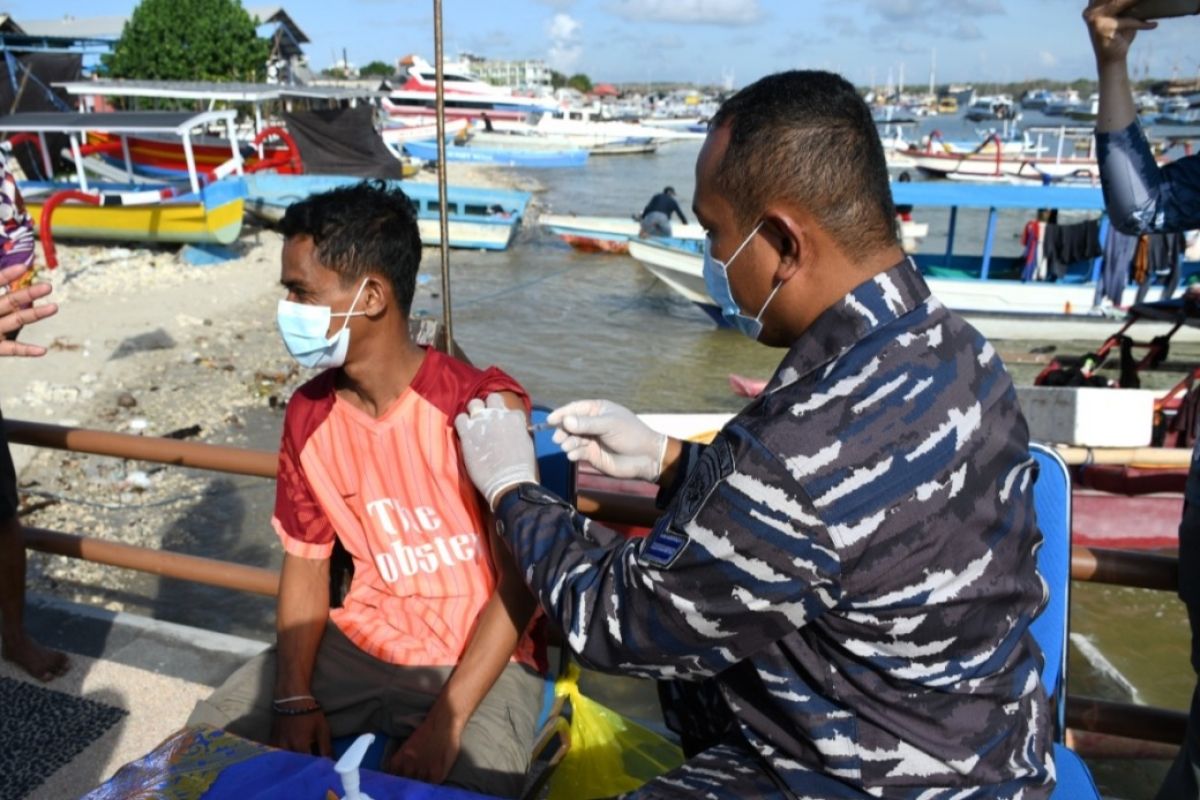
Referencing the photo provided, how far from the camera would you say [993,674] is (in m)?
1.38

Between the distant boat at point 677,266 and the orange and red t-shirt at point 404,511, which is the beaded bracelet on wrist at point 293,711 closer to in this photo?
the orange and red t-shirt at point 404,511

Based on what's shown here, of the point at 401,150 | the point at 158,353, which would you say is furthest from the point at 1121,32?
the point at 401,150

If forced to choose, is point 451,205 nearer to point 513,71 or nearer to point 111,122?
point 111,122

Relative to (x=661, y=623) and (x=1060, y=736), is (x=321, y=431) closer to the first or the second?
(x=661, y=623)

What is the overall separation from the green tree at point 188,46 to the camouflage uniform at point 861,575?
36.3 m

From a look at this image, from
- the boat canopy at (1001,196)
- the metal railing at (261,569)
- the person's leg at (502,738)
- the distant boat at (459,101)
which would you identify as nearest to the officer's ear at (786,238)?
the metal railing at (261,569)

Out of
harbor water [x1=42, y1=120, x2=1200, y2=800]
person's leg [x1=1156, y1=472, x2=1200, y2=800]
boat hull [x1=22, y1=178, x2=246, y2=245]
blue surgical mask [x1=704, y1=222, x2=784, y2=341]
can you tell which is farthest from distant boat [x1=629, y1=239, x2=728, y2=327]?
blue surgical mask [x1=704, y1=222, x2=784, y2=341]

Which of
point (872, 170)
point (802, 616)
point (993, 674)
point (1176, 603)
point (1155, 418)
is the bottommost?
point (1176, 603)

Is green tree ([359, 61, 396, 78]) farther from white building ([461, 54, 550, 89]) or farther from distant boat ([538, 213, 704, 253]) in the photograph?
distant boat ([538, 213, 704, 253])

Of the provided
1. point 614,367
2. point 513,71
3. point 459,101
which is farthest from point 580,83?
point 614,367

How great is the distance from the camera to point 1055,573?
2.11 m

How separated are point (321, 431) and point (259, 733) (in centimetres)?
75

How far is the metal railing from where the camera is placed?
223 centimetres

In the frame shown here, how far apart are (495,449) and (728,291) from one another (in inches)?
23.9
